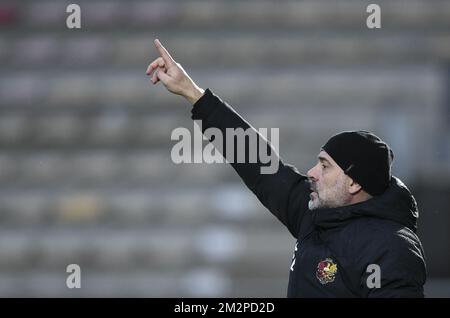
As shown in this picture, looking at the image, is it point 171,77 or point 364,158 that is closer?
point 364,158

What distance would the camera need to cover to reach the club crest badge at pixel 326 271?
1.59m

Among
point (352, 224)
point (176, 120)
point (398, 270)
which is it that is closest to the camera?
point (398, 270)

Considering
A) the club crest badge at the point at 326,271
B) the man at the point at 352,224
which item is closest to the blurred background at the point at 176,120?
the man at the point at 352,224

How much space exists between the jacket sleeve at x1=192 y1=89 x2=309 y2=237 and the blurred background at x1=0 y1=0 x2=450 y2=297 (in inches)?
92.9

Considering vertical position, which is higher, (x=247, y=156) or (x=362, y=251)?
(x=247, y=156)

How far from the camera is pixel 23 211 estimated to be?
4.88 meters

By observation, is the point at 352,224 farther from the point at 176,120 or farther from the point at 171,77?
the point at 176,120

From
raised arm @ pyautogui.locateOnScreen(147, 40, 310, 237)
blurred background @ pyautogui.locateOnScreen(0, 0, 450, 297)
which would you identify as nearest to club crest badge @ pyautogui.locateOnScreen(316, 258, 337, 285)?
raised arm @ pyautogui.locateOnScreen(147, 40, 310, 237)

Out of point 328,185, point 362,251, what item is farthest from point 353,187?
point 362,251

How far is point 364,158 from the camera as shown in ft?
5.56

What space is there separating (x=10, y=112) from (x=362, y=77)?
2076 millimetres

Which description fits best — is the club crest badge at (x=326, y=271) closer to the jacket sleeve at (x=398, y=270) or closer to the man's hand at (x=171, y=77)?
the jacket sleeve at (x=398, y=270)

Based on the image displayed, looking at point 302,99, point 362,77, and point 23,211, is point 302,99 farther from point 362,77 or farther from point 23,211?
point 23,211

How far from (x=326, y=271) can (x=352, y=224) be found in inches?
4.1
